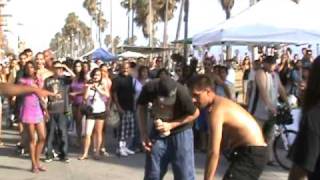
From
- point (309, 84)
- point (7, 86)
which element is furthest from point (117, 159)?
point (309, 84)

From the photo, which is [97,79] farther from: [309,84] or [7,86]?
[309,84]

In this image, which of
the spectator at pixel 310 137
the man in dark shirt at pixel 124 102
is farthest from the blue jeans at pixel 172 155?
the man in dark shirt at pixel 124 102

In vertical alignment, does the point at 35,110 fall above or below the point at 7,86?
below

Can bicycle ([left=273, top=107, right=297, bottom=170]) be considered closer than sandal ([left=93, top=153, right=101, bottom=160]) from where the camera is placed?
Yes

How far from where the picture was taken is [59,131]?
11.2 m

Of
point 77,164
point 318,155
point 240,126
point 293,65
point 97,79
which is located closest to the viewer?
point 318,155

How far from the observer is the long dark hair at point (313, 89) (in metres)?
3.38

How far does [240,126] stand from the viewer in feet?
17.0

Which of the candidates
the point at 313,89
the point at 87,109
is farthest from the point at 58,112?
the point at 313,89

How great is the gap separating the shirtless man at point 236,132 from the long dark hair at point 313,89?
1605 mm

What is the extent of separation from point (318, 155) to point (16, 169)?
7.56 meters

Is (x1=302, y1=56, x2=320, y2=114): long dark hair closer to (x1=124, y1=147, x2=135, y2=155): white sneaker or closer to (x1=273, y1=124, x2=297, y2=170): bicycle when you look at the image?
(x1=273, y1=124, x2=297, y2=170): bicycle

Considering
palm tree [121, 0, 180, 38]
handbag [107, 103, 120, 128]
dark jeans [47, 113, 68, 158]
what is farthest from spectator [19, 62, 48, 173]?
palm tree [121, 0, 180, 38]

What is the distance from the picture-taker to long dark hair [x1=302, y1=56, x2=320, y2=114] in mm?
3385
